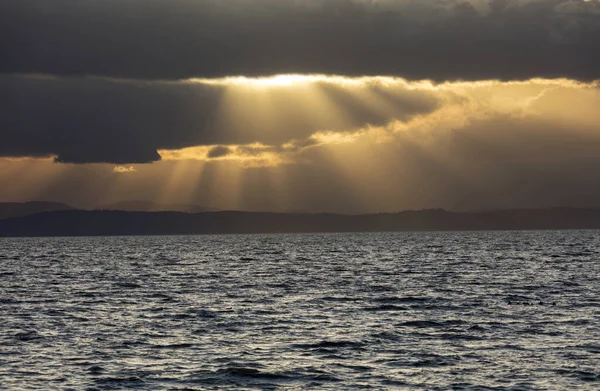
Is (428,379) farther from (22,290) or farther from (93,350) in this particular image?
(22,290)

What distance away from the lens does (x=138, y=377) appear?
32.7 m

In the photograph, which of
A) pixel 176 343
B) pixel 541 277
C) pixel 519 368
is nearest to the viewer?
pixel 519 368

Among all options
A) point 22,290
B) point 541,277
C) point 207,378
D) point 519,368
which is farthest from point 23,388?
point 541,277

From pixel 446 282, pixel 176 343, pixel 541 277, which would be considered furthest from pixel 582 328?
pixel 541 277

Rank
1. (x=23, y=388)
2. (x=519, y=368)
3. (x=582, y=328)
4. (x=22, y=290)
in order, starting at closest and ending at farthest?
1. (x=23, y=388)
2. (x=519, y=368)
3. (x=582, y=328)
4. (x=22, y=290)

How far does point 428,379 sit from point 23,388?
1562 cm

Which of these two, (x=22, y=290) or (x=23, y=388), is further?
(x=22, y=290)

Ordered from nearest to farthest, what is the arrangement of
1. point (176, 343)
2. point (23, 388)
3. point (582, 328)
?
1. point (23, 388)
2. point (176, 343)
3. point (582, 328)

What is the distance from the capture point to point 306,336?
42875 mm

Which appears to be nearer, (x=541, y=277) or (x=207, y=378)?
(x=207, y=378)

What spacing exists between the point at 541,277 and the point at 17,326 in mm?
57541

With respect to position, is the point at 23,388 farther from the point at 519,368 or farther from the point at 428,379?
the point at 519,368

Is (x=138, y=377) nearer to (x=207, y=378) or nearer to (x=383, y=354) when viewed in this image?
(x=207, y=378)

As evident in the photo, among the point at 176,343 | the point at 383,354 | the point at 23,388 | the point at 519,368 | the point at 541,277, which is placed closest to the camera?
the point at 23,388
